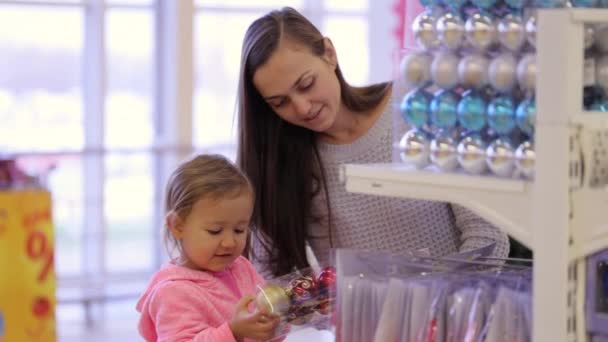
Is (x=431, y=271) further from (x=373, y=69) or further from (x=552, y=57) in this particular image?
(x=373, y=69)

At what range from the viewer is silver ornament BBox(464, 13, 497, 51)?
136 centimetres

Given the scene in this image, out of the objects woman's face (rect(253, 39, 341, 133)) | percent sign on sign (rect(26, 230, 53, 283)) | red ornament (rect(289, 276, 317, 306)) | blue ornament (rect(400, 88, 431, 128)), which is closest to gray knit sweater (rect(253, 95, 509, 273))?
woman's face (rect(253, 39, 341, 133))

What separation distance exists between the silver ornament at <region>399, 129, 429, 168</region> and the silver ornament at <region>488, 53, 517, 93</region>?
0.14m

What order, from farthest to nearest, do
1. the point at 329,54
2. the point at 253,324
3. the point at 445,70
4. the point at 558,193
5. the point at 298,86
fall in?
the point at 329,54 → the point at 298,86 → the point at 253,324 → the point at 445,70 → the point at 558,193

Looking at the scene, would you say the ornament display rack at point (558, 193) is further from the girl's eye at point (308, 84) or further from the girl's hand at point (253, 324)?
the girl's eye at point (308, 84)

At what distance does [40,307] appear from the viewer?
1.72 m

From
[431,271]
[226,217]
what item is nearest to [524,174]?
[431,271]

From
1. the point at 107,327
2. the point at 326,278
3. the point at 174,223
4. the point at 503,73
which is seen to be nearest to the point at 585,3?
the point at 503,73

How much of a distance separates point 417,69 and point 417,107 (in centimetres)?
5

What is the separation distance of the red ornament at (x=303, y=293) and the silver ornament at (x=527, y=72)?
0.53 meters

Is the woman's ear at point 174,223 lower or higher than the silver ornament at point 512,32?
lower

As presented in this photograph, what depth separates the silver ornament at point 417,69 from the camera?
1.42 metres

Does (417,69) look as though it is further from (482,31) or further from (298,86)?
(298,86)

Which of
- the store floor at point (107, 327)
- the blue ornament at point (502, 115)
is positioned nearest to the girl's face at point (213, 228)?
the blue ornament at point (502, 115)
